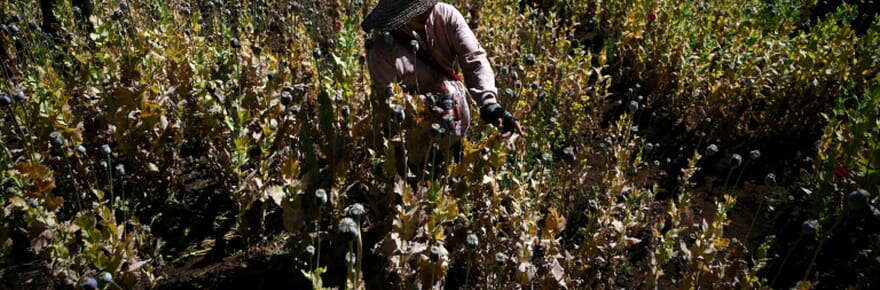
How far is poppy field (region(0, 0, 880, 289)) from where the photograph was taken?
2.18 meters

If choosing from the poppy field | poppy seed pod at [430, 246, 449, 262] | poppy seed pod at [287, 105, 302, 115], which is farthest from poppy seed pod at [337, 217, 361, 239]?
poppy seed pod at [287, 105, 302, 115]

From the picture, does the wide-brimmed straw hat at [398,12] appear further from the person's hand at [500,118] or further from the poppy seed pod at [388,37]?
the person's hand at [500,118]

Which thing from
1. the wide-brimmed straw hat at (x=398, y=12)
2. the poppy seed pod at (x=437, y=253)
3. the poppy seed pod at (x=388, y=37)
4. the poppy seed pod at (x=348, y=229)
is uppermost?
Result: the wide-brimmed straw hat at (x=398, y=12)

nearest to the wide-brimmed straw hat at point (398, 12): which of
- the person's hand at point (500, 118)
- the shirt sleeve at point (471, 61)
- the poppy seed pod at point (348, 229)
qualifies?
the shirt sleeve at point (471, 61)

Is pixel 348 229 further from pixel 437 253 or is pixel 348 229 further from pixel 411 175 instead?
pixel 411 175

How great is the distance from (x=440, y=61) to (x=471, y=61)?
8.5 inches

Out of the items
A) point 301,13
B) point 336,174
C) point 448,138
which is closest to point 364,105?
point 336,174

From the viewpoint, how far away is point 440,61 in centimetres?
256

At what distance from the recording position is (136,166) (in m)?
2.90

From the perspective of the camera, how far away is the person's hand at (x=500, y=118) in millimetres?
2182

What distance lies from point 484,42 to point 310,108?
1871 mm

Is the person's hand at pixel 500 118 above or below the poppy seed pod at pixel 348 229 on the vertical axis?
above

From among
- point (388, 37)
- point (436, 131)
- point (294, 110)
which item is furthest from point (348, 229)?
point (294, 110)

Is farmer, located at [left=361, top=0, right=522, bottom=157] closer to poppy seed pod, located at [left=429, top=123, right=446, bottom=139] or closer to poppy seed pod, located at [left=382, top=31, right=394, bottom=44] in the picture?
poppy seed pod, located at [left=382, top=31, right=394, bottom=44]
